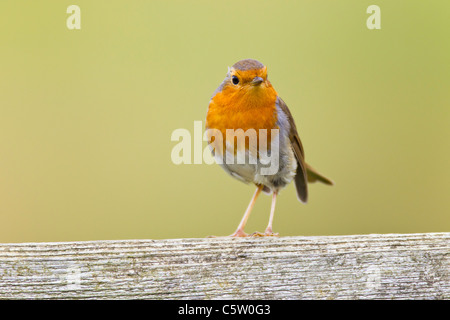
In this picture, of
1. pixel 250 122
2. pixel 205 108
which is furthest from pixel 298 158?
pixel 205 108

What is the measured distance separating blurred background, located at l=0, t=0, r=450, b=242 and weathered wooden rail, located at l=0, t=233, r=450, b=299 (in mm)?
2810

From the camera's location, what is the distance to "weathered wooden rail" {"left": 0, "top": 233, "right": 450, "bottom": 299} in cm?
263

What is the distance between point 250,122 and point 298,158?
0.59 meters

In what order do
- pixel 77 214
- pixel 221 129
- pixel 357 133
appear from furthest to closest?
pixel 357 133 < pixel 77 214 < pixel 221 129

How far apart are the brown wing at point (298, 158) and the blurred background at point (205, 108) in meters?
0.94

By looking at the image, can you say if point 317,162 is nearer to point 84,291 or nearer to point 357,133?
point 357,133

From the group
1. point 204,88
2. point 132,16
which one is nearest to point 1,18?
point 132,16

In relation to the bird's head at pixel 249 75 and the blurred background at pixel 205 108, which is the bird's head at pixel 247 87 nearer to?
the bird's head at pixel 249 75

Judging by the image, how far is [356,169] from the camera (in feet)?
19.8

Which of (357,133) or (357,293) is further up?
(357,133)

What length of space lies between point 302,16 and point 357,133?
4.47 ft

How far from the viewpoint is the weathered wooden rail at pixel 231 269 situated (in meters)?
2.63

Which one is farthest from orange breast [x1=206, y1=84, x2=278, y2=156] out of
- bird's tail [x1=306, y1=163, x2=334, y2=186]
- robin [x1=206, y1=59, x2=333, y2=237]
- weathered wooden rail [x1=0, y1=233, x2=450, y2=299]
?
weathered wooden rail [x1=0, y1=233, x2=450, y2=299]

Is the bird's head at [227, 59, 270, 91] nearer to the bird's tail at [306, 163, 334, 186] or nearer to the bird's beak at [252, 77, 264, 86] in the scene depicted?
the bird's beak at [252, 77, 264, 86]
